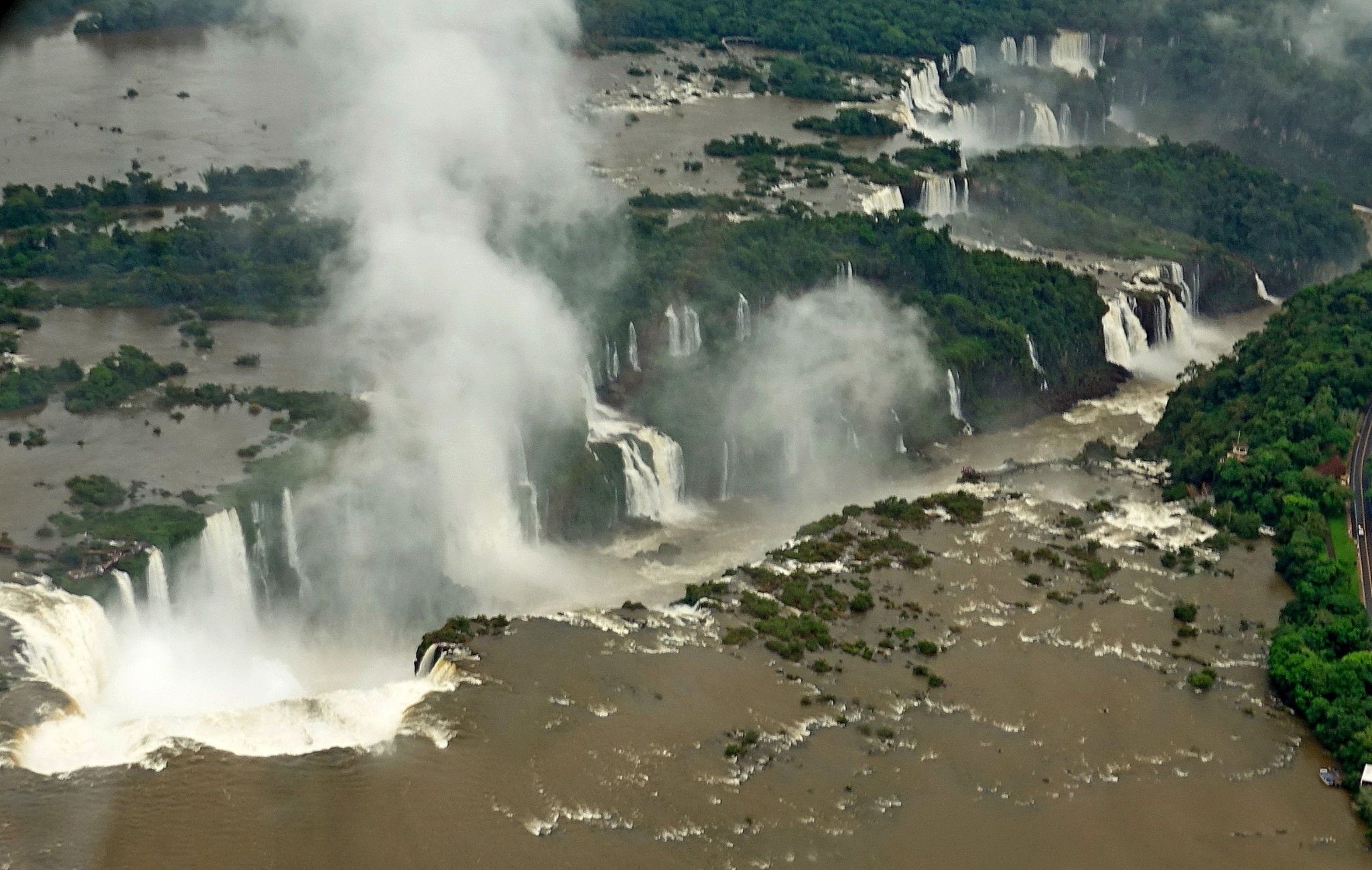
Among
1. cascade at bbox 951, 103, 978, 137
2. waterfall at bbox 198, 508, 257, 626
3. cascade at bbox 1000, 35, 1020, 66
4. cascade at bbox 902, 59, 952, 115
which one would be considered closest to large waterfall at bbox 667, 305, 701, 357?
waterfall at bbox 198, 508, 257, 626

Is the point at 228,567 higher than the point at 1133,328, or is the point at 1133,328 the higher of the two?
the point at 1133,328

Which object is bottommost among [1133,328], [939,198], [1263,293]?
[1133,328]

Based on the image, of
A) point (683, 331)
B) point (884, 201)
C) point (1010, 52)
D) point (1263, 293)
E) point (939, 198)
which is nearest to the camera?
point (683, 331)

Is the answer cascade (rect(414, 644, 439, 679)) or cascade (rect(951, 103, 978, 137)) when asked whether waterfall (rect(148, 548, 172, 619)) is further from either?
cascade (rect(951, 103, 978, 137))

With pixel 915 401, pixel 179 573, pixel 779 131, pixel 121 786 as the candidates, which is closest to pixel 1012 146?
pixel 779 131

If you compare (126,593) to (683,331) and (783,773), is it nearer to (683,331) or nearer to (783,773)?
(783,773)

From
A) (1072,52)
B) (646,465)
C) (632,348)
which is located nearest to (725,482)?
(646,465)

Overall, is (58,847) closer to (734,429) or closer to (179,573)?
(179,573)
